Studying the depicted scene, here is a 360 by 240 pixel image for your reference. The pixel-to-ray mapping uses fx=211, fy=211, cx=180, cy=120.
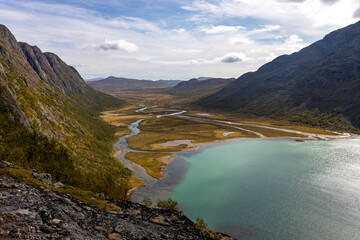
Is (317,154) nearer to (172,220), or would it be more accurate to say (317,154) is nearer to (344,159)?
(344,159)

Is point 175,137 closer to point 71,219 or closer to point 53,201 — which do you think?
point 53,201

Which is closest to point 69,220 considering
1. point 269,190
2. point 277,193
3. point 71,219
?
point 71,219

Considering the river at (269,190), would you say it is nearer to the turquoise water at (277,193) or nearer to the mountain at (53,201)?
the turquoise water at (277,193)

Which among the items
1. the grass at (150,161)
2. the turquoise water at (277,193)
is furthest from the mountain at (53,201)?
the grass at (150,161)

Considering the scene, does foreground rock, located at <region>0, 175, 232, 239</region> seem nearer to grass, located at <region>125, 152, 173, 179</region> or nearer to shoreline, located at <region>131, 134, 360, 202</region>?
shoreline, located at <region>131, 134, 360, 202</region>

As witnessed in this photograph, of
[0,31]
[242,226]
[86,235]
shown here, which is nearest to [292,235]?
[242,226]
